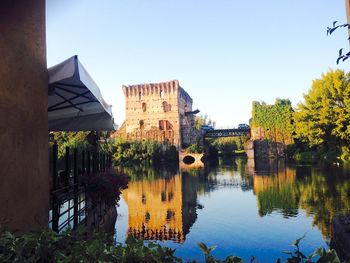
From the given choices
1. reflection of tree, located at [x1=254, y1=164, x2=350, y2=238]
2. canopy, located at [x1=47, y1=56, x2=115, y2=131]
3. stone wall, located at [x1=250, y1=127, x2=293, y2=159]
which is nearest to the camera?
canopy, located at [x1=47, y1=56, x2=115, y2=131]

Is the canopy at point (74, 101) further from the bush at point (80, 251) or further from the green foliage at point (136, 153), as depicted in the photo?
the green foliage at point (136, 153)

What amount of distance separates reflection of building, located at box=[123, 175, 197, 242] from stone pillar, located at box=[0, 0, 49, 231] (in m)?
3.29

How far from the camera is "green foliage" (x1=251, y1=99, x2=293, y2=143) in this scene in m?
48.5

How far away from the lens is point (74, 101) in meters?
6.32

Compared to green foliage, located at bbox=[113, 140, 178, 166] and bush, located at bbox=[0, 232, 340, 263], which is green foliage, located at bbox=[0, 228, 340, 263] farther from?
green foliage, located at bbox=[113, 140, 178, 166]

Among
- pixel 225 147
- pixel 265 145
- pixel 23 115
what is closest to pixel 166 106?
pixel 265 145

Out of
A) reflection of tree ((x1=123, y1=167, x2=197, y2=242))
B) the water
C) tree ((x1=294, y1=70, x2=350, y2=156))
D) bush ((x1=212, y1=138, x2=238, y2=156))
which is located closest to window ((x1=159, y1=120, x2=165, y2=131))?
bush ((x1=212, y1=138, x2=238, y2=156))

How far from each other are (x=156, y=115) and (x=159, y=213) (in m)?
44.1

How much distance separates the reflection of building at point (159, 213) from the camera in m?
8.95

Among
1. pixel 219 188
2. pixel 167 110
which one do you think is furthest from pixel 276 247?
pixel 167 110

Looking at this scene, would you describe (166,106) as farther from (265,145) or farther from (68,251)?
(68,251)

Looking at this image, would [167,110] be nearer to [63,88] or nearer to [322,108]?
[322,108]

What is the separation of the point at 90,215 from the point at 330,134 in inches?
1226

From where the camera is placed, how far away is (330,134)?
3281 centimetres
